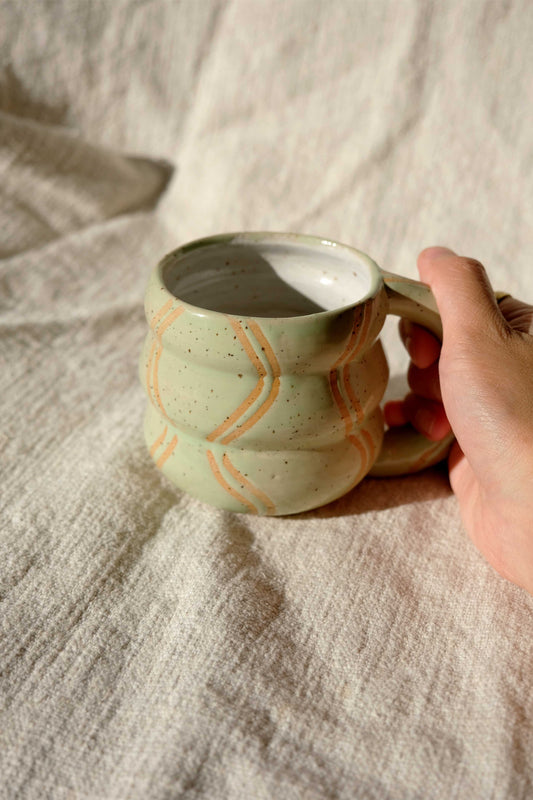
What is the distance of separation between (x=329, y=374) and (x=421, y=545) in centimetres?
19

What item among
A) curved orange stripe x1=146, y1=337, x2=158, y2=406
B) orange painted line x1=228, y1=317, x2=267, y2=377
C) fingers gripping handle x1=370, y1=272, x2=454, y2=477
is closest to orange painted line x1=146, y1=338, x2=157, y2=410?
curved orange stripe x1=146, y1=337, x2=158, y2=406

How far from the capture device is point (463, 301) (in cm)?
71

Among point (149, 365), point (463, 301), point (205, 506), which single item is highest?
point (463, 301)

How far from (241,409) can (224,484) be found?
0.28 feet

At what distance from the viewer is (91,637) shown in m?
0.63

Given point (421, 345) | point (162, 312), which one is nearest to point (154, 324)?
point (162, 312)

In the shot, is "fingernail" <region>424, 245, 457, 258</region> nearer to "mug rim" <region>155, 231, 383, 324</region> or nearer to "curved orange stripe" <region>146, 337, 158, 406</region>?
"mug rim" <region>155, 231, 383, 324</region>

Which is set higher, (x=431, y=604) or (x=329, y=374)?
(x=329, y=374)

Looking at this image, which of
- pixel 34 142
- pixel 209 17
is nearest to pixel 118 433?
pixel 34 142

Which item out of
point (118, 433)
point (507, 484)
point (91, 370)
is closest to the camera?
point (507, 484)

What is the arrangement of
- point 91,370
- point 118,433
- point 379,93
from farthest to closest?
point 379,93, point 91,370, point 118,433

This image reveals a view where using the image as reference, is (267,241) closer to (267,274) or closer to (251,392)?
(267,274)

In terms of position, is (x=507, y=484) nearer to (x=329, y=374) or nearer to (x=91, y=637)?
(x=329, y=374)

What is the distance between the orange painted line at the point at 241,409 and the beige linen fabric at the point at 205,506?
0.10m
